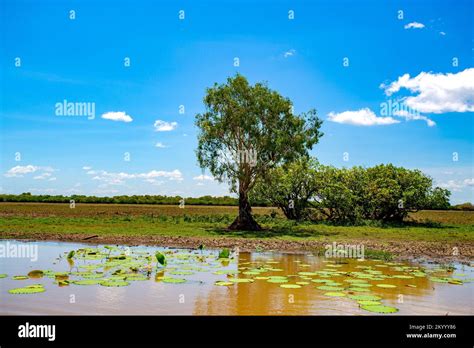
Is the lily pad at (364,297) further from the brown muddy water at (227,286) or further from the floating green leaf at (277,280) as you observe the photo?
the floating green leaf at (277,280)

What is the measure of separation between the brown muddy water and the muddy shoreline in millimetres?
2926

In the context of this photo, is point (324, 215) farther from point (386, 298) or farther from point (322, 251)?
point (386, 298)

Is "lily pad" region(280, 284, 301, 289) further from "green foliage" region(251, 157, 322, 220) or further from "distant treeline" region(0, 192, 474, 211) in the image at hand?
"distant treeline" region(0, 192, 474, 211)

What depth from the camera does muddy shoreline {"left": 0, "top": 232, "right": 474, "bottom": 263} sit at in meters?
20.2

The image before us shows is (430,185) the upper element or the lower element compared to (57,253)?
upper

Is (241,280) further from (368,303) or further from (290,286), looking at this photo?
(368,303)


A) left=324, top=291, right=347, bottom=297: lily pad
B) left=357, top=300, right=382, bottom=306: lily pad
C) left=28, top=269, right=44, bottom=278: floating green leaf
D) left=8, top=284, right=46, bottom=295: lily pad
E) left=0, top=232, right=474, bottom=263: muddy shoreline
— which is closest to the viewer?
left=357, top=300, right=382, bottom=306: lily pad

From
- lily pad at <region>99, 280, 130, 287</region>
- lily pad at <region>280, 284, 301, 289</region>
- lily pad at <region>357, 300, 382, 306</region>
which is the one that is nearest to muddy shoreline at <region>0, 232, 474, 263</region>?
lily pad at <region>280, 284, 301, 289</region>

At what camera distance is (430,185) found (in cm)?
4038

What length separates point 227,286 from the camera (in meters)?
12.1

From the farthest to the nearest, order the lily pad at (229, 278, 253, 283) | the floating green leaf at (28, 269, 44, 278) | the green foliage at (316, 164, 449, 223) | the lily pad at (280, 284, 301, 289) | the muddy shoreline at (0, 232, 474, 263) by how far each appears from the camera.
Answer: the green foliage at (316, 164, 449, 223) → the muddy shoreline at (0, 232, 474, 263) → the floating green leaf at (28, 269, 44, 278) → the lily pad at (229, 278, 253, 283) → the lily pad at (280, 284, 301, 289)
